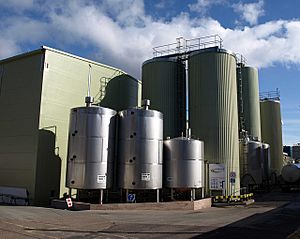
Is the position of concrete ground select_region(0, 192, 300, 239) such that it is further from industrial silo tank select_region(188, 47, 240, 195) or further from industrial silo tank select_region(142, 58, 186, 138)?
industrial silo tank select_region(142, 58, 186, 138)

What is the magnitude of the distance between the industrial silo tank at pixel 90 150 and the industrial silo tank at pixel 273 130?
3239cm

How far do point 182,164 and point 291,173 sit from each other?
2083cm

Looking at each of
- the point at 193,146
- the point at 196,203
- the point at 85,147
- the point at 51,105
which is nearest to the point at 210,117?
the point at 193,146

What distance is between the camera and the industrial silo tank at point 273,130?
157ft

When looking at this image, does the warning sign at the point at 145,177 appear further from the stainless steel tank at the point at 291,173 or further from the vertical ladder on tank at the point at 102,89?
the stainless steel tank at the point at 291,173

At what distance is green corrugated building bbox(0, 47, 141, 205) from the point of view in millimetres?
23750

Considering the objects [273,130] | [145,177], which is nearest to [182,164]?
[145,177]

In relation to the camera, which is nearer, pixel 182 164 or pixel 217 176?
pixel 182 164

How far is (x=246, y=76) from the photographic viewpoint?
1661 inches

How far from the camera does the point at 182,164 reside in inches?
945

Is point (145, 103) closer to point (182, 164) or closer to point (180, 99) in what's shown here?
point (182, 164)

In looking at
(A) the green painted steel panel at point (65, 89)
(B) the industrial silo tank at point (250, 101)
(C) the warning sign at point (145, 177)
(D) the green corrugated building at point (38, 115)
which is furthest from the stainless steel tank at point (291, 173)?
(D) the green corrugated building at point (38, 115)

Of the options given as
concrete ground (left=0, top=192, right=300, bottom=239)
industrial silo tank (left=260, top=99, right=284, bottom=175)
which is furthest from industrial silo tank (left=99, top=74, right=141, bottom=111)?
industrial silo tank (left=260, top=99, right=284, bottom=175)

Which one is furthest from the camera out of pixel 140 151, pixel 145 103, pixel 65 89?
pixel 65 89
